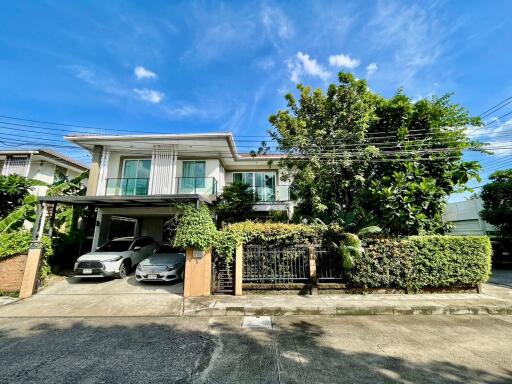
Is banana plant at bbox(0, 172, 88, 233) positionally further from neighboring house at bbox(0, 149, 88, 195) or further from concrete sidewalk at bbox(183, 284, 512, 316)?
concrete sidewalk at bbox(183, 284, 512, 316)

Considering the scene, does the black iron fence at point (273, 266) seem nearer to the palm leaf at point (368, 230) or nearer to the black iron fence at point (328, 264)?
the black iron fence at point (328, 264)

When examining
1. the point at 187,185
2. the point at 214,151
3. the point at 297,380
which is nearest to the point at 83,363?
the point at 297,380

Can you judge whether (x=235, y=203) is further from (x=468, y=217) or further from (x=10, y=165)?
(x=468, y=217)

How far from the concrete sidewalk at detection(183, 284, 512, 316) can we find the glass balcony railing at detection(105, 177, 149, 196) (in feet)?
30.4

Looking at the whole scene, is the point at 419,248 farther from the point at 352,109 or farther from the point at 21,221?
the point at 21,221

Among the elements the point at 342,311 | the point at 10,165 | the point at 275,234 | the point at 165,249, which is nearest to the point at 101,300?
the point at 165,249

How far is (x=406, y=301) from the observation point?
7.12m

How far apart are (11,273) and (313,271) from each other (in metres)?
10.5

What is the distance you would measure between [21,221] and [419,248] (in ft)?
54.0

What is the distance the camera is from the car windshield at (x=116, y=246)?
1069 centimetres

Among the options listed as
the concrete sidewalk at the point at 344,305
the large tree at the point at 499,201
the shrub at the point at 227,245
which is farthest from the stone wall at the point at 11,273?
the large tree at the point at 499,201

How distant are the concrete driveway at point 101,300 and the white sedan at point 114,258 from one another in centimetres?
49

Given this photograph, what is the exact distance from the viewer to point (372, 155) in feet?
32.4

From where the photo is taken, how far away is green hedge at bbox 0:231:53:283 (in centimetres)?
816
